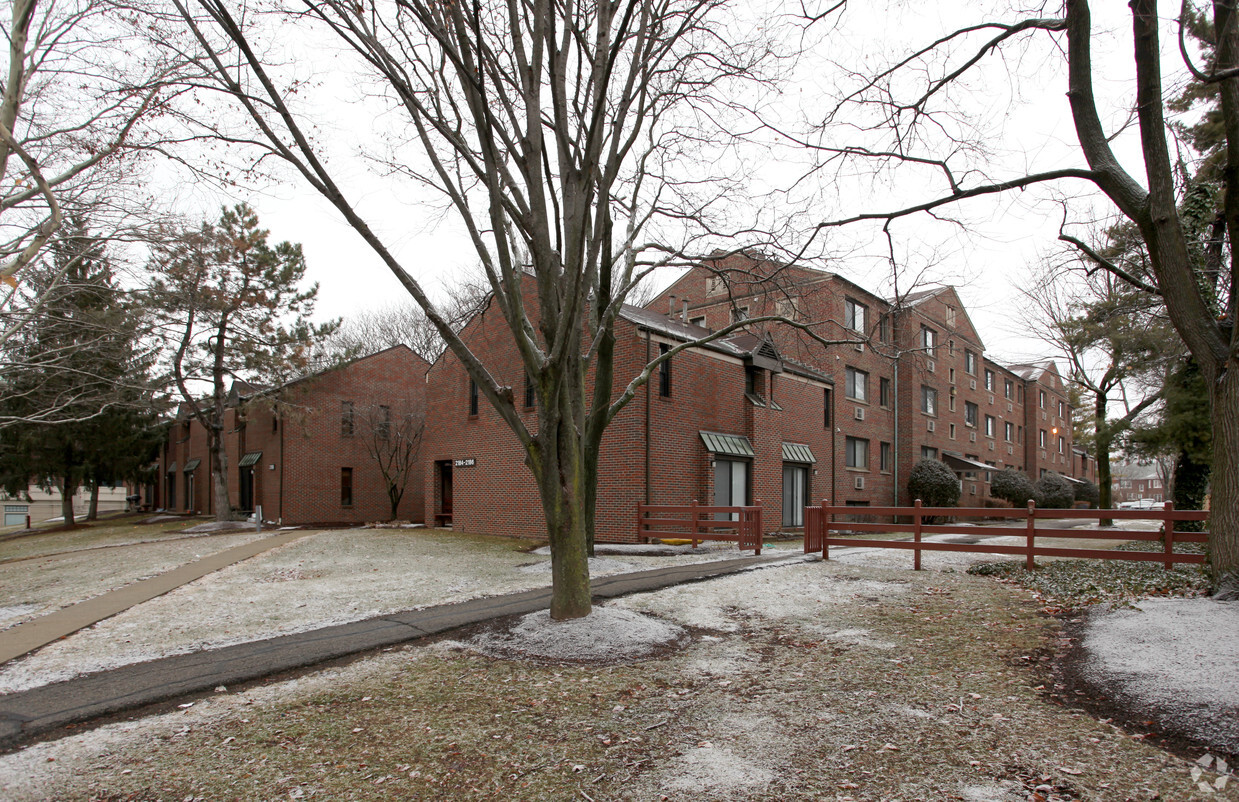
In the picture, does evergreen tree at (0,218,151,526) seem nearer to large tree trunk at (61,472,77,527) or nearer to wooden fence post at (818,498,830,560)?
large tree trunk at (61,472,77,527)

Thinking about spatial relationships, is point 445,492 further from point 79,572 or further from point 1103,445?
point 1103,445

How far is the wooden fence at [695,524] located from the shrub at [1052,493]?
2876cm

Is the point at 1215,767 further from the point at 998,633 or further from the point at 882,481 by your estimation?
the point at 882,481

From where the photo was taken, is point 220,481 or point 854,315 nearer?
point 220,481

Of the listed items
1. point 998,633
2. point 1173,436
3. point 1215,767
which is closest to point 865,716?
point 1215,767

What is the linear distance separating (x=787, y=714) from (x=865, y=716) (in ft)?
1.81

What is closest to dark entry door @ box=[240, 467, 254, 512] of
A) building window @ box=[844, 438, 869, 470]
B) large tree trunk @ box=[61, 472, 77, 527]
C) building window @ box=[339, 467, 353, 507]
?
building window @ box=[339, 467, 353, 507]

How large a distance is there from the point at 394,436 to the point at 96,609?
19870 mm

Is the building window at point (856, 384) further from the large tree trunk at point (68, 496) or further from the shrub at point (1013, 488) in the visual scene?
the large tree trunk at point (68, 496)

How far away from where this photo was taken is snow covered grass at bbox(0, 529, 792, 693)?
7535 millimetres

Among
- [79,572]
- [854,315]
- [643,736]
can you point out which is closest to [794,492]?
[854,315]

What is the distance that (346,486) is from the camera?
31.3m

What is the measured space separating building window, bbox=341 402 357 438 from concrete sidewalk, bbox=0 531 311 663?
15735 millimetres

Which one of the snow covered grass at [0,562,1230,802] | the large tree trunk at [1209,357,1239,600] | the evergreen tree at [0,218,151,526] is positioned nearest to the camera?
the snow covered grass at [0,562,1230,802]
